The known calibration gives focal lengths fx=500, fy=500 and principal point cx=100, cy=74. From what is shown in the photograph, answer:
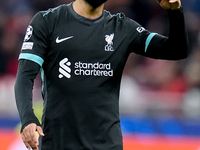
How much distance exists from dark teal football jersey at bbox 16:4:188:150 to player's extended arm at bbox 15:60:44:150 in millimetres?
67

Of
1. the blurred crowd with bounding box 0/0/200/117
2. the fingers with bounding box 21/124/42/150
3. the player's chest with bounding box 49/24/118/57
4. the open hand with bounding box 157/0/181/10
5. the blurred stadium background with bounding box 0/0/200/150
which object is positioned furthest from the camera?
the blurred crowd with bounding box 0/0/200/117

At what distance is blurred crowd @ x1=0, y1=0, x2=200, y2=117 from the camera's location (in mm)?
9352

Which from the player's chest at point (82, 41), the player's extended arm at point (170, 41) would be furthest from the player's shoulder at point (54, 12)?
the player's extended arm at point (170, 41)

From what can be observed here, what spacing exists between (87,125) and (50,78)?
0.41 meters

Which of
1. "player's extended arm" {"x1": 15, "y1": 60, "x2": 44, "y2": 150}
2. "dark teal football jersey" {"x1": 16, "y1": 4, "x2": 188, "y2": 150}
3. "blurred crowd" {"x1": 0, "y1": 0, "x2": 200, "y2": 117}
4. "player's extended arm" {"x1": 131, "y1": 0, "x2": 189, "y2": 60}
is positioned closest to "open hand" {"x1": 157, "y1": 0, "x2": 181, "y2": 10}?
"player's extended arm" {"x1": 131, "y1": 0, "x2": 189, "y2": 60}

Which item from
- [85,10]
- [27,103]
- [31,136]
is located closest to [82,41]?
[85,10]

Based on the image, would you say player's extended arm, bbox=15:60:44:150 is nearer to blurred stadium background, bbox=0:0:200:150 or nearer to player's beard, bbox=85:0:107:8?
player's beard, bbox=85:0:107:8

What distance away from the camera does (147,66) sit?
10.7 metres

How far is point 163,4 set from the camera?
3385 millimetres

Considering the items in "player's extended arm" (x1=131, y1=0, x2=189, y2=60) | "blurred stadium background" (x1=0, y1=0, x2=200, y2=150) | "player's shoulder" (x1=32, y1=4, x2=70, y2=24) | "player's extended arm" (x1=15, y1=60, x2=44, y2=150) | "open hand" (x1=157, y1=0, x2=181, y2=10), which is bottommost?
"blurred stadium background" (x1=0, y1=0, x2=200, y2=150)

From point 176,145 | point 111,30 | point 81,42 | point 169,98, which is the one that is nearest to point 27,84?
point 81,42

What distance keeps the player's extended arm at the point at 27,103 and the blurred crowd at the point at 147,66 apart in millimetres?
5704

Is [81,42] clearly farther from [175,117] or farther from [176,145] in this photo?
[175,117]

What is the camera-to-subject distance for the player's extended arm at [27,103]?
303 cm
